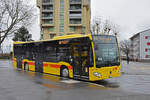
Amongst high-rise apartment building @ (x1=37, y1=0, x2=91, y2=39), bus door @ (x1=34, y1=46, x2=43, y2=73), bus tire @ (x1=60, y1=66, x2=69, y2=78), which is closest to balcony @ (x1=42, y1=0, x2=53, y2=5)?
high-rise apartment building @ (x1=37, y1=0, x2=91, y2=39)

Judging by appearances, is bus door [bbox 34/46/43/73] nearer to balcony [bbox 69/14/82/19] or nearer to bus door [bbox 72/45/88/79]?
bus door [bbox 72/45/88/79]

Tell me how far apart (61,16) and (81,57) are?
201ft

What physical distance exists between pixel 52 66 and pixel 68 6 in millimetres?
58924

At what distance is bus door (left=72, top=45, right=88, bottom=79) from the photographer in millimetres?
12594

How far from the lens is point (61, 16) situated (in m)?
72.4

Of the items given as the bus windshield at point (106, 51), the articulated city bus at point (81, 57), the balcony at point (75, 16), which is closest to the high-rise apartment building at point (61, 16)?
the balcony at point (75, 16)

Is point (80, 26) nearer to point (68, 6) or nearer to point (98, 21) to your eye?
point (68, 6)

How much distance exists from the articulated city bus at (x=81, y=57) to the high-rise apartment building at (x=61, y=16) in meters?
55.6

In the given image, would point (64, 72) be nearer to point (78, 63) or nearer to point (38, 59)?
point (78, 63)

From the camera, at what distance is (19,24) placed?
4031 cm

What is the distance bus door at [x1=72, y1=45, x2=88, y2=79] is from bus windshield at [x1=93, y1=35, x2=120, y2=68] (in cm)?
121

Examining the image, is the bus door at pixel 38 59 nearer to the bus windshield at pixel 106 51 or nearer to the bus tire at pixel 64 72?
the bus tire at pixel 64 72

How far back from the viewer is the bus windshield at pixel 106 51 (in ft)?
39.3

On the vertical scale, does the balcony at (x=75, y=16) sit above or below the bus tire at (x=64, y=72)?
above
